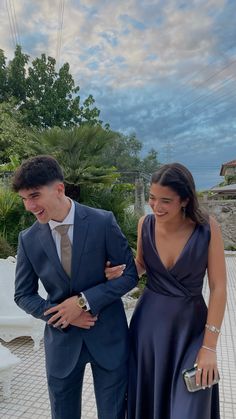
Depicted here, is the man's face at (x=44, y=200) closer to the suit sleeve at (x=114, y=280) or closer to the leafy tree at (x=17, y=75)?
the suit sleeve at (x=114, y=280)

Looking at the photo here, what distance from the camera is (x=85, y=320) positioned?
1.36m

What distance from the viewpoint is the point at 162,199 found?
1412 mm

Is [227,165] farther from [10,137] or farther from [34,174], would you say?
[34,174]

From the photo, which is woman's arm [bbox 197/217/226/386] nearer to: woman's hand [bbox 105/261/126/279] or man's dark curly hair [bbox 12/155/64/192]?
woman's hand [bbox 105/261/126/279]

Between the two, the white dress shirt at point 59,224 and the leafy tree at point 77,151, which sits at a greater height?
the leafy tree at point 77,151

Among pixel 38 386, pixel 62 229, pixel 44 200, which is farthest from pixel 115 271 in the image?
pixel 38 386

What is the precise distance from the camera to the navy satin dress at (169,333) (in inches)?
55.7

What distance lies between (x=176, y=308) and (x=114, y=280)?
30 cm

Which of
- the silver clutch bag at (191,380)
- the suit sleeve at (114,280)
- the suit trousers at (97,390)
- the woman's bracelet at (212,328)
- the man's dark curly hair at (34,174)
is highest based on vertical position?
the man's dark curly hair at (34,174)

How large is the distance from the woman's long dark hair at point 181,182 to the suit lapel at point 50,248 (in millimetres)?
491

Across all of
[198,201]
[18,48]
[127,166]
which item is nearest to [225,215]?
[18,48]

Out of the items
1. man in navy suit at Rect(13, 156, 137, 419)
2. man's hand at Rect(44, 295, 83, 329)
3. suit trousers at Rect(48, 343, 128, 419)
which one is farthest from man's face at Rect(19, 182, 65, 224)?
suit trousers at Rect(48, 343, 128, 419)

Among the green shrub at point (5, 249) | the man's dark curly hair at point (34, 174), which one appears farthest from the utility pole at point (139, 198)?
the man's dark curly hair at point (34, 174)

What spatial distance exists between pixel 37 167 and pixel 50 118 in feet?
45.8
